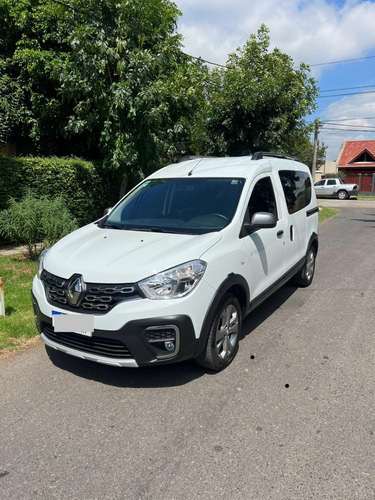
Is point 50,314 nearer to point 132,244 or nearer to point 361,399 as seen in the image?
point 132,244

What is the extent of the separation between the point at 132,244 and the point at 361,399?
2262 mm

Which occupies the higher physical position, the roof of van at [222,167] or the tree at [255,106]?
the tree at [255,106]

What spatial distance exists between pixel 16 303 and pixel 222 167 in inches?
126

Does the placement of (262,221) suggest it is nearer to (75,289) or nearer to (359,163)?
(75,289)

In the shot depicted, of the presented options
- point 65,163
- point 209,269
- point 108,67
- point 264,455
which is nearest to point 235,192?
point 209,269

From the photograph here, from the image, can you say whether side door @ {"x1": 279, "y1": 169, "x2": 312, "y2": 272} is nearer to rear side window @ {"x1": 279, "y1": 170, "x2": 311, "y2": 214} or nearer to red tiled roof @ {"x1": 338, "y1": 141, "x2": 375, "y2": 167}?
rear side window @ {"x1": 279, "y1": 170, "x2": 311, "y2": 214}

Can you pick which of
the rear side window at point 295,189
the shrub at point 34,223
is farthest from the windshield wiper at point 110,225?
the shrub at point 34,223

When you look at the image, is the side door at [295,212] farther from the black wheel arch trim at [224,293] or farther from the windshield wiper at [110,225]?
the windshield wiper at [110,225]

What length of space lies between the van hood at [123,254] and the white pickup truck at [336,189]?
29284 millimetres

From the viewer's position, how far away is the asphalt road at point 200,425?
225 cm

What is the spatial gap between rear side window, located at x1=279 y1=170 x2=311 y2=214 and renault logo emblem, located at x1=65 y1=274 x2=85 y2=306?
2.95 meters

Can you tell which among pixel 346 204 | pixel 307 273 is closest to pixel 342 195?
pixel 346 204

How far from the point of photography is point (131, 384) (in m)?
3.29

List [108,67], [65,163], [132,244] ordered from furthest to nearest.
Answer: [65,163] < [108,67] < [132,244]
